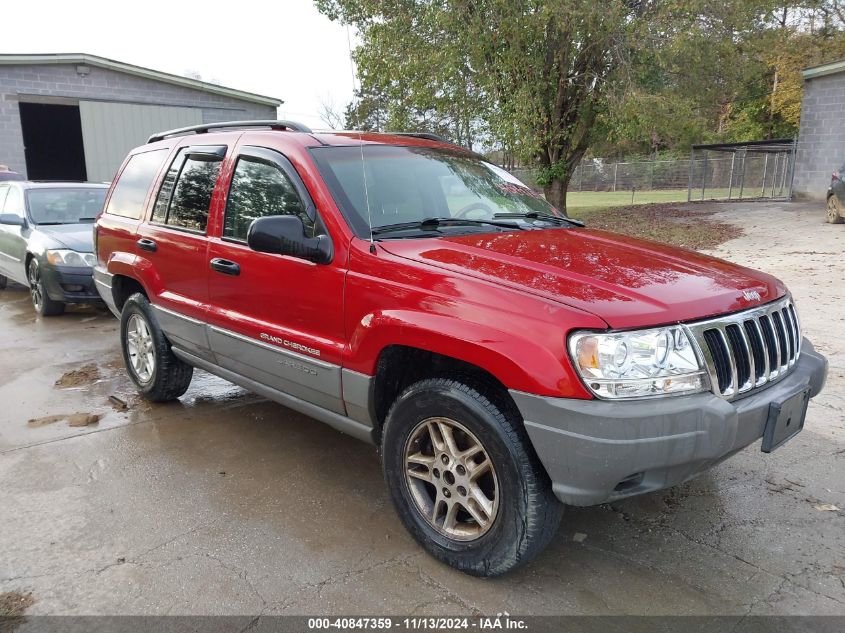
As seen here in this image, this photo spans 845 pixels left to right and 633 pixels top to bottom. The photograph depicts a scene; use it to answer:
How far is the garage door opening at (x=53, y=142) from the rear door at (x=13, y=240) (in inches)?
590

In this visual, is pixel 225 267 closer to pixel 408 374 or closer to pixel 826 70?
pixel 408 374

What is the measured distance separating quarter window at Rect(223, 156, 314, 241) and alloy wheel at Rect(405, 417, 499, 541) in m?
1.31

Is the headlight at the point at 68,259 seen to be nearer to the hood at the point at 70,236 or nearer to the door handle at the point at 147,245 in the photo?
the hood at the point at 70,236

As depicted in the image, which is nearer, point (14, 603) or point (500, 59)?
point (14, 603)

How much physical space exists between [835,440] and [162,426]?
172 inches

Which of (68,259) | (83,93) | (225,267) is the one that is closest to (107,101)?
(83,93)

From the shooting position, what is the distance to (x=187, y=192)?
425 cm

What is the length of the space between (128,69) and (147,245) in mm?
16359

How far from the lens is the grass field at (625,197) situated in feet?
92.2

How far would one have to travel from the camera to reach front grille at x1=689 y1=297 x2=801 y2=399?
2.50 meters

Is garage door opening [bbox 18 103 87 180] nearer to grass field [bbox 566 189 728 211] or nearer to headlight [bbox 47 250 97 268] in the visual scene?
headlight [bbox 47 250 97 268]

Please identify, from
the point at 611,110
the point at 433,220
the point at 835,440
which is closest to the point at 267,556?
the point at 433,220

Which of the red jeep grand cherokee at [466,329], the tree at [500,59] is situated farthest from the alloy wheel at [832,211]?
the red jeep grand cherokee at [466,329]

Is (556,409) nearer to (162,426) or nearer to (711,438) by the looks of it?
(711,438)
